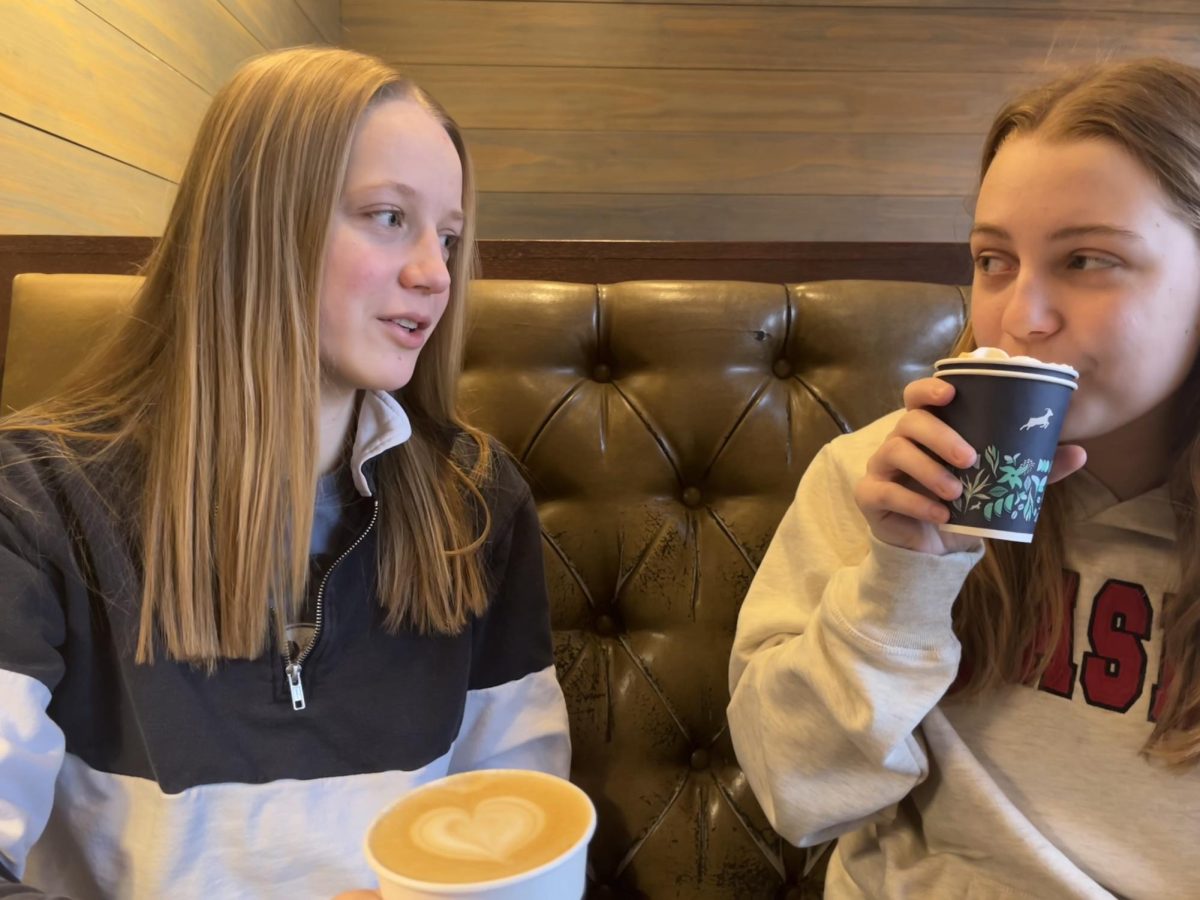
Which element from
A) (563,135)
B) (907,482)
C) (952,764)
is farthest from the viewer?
(563,135)

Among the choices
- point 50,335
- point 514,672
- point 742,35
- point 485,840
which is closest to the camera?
point 485,840

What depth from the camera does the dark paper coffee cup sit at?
52 centimetres

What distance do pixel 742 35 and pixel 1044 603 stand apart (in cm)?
175

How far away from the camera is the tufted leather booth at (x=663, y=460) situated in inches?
42.4

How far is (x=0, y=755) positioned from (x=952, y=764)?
2.58 ft

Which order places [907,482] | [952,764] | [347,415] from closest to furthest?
1. [907,482]
2. [952,764]
3. [347,415]

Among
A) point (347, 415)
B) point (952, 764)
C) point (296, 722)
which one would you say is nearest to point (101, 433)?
point (347, 415)

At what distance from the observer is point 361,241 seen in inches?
30.9

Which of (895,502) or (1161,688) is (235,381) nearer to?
(895,502)

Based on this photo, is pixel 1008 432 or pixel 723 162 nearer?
pixel 1008 432

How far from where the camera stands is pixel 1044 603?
0.73m

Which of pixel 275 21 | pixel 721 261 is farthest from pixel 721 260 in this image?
pixel 275 21

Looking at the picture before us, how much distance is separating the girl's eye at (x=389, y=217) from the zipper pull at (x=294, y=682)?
1.41 feet

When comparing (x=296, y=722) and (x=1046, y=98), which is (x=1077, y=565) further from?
(x=296, y=722)
